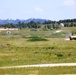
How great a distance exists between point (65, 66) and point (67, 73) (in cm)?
304

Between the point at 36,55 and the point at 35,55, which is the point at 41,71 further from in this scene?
the point at 36,55

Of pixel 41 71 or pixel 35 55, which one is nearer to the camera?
A: pixel 41 71

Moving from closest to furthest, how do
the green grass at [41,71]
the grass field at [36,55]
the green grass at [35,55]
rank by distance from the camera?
the green grass at [41,71], the grass field at [36,55], the green grass at [35,55]

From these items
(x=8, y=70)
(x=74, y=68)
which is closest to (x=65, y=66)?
(x=74, y=68)

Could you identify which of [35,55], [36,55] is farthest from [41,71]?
[36,55]

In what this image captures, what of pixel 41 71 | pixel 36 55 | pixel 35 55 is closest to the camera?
pixel 41 71

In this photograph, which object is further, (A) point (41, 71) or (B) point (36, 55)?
(B) point (36, 55)

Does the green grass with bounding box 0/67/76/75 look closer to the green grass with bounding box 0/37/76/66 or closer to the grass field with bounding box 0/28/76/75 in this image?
the grass field with bounding box 0/28/76/75

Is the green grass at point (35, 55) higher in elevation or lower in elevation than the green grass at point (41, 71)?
lower

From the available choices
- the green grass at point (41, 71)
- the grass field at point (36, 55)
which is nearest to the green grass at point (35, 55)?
the grass field at point (36, 55)

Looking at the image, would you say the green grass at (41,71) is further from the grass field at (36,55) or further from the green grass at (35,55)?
the green grass at (35,55)

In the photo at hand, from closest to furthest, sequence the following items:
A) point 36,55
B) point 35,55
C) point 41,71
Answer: point 41,71 < point 35,55 < point 36,55

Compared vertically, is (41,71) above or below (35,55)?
above

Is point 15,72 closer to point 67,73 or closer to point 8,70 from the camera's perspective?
point 8,70
